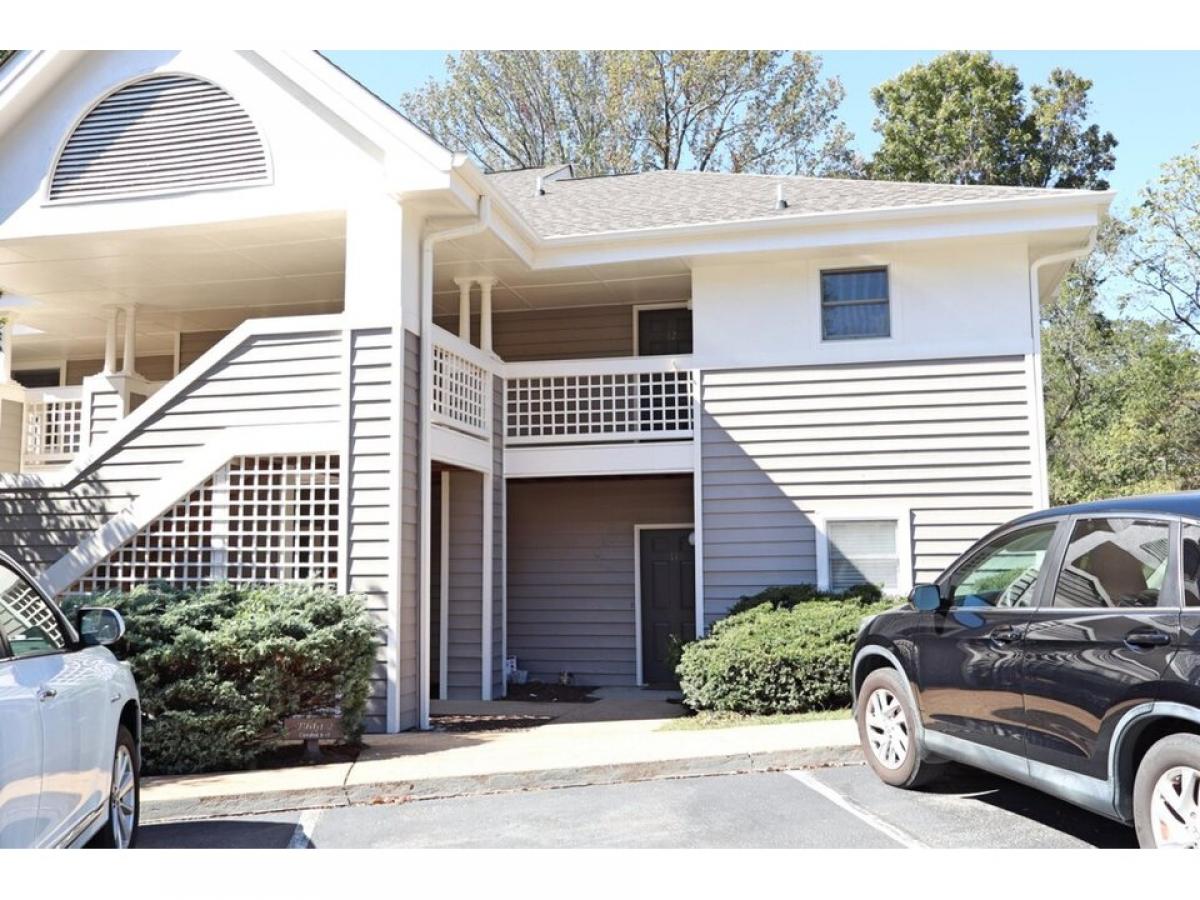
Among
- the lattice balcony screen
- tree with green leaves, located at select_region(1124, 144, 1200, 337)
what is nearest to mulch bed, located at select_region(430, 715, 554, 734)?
the lattice balcony screen

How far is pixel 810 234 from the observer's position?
12.2m

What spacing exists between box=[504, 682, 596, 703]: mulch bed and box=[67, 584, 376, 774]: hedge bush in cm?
426

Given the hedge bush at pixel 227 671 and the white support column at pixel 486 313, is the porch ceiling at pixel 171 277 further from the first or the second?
the hedge bush at pixel 227 671

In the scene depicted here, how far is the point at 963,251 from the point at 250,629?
8.77 m

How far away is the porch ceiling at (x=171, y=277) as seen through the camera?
443 inches

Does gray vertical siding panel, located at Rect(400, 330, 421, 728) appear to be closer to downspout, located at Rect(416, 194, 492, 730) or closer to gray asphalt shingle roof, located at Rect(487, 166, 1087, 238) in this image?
downspout, located at Rect(416, 194, 492, 730)

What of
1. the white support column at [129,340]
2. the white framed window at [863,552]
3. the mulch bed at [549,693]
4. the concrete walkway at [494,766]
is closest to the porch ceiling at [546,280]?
the white framed window at [863,552]

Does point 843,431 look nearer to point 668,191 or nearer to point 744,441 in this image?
point 744,441

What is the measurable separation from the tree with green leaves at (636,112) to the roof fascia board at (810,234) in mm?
18294

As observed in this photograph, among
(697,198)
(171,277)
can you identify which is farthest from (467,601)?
(697,198)

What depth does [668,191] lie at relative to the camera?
50.3 ft

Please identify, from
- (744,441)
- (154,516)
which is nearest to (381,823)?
(154,516)

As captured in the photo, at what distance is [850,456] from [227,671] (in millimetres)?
7324
